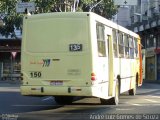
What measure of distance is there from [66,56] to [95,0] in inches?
1002

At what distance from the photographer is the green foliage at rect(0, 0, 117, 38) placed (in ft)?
124

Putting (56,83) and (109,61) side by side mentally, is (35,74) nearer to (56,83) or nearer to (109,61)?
(56,83)

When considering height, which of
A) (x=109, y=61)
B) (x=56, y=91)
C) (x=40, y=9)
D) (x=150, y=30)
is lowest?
(x=56, y=91)

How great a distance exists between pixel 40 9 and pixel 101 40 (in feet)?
71.6

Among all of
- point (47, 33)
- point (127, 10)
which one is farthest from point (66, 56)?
point (127, 10)

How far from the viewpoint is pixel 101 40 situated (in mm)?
17094

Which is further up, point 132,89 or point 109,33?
point 109,33

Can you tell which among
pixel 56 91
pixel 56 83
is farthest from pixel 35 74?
pixel 56 91

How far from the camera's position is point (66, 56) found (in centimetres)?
1639

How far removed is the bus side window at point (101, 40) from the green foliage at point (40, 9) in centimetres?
2084

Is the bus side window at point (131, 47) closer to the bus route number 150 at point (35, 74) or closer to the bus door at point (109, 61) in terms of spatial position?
the bus door at point (109, 61)

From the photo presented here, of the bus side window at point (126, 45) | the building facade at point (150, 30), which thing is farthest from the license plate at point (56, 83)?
the building facade at point (150, 30)

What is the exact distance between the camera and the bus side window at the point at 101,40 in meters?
16.9

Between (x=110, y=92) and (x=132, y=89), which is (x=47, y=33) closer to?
(x=110, y=92)
